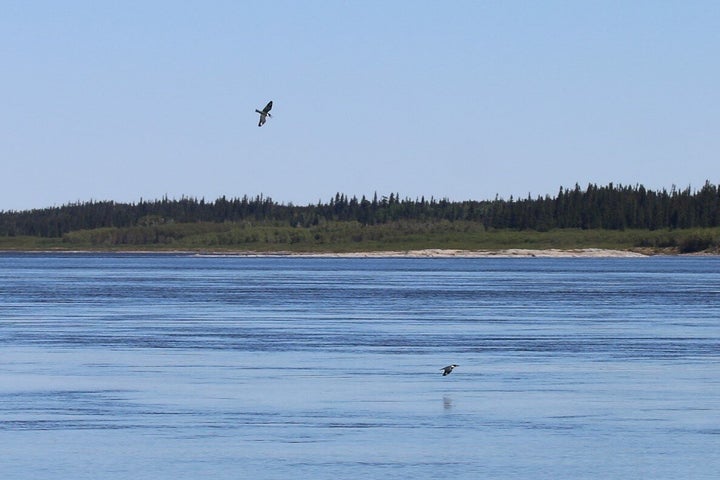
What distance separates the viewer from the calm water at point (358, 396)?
22.2 m

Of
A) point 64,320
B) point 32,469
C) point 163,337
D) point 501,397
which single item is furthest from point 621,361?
point 64,320

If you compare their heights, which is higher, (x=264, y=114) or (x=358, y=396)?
(x=264, y=114)

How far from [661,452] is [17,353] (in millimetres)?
21132

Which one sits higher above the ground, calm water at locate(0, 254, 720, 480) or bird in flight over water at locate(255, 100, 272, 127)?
bird in flight over water at locate(255, 100, 272, 127)

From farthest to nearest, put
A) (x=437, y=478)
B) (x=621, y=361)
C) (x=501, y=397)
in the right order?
(x=621, y=361) < (x=501, y=397) < (x=437, y=478)

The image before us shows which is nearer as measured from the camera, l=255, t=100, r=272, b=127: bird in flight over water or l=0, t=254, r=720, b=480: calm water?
l=0, t=254, r=720, b=480: calm water

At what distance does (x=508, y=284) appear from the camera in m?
104

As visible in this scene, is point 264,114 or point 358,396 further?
point 264,114

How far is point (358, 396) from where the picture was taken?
1171 inches

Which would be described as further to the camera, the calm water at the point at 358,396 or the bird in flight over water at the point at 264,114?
the bird in flight over water at the point at 264,114

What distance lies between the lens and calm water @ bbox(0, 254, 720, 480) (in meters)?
22.2

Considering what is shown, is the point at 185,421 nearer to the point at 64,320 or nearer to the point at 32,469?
the point at 32,469

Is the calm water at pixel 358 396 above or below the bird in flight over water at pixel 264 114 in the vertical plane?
below

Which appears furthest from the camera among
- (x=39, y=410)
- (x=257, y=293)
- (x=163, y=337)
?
(x=257, y=293)
